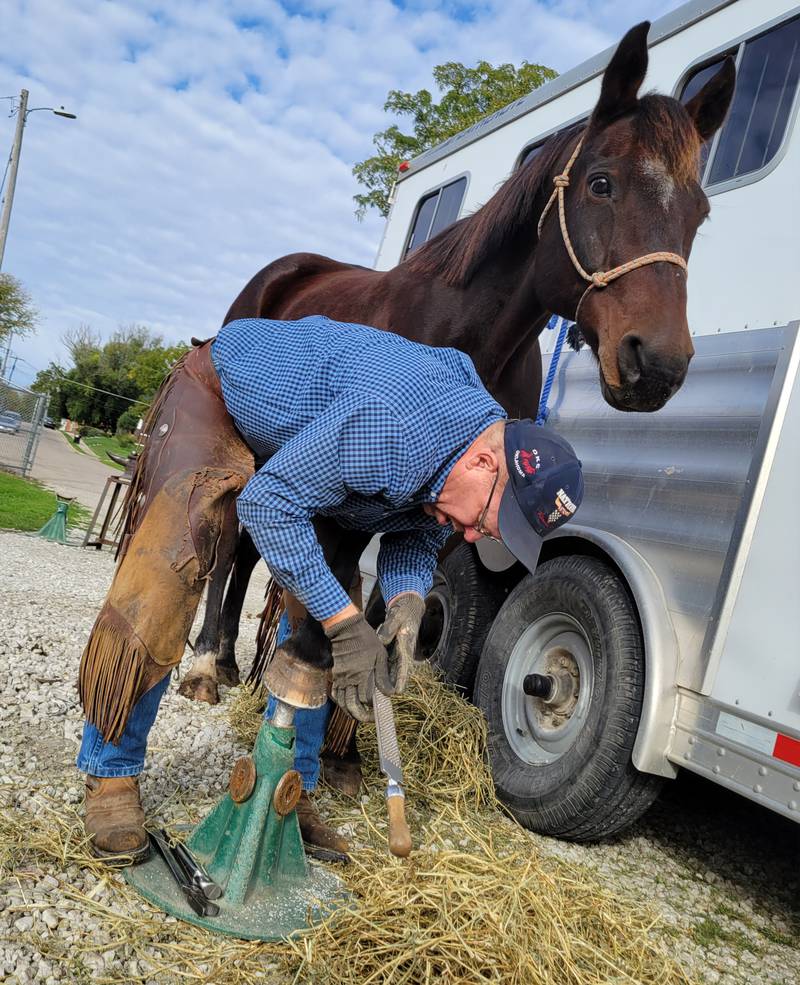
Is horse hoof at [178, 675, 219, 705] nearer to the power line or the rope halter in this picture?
the rope halter

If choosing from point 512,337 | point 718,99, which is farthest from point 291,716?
point 718,99

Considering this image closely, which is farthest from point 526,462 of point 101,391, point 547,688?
point 101,391

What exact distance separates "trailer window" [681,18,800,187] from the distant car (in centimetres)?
1493

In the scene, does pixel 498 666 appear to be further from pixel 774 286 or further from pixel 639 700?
pixel 774 286

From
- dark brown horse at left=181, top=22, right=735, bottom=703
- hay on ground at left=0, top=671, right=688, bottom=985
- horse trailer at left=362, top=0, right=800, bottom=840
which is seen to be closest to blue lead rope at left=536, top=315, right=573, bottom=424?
horse trailer at left=362, top=0, right=800, bottom=840

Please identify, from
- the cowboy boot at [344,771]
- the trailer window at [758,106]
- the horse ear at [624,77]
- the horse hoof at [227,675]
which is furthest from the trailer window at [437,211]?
the cowboy boot at [344,771]

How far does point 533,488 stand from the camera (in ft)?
6.08

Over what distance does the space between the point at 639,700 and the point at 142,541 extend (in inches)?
68.0

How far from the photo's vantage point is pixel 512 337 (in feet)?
10.4

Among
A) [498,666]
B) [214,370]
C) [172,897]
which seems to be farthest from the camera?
[498,666]

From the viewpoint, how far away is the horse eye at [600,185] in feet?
9.00

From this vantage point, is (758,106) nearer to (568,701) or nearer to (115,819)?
(568,701)

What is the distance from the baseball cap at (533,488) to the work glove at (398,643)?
34 centimetres

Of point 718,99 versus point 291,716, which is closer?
point 291,716
